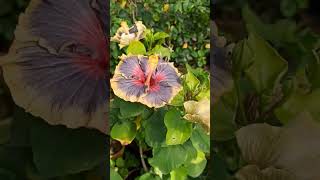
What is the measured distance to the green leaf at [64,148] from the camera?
142cm

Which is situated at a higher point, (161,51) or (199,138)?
(161,51)

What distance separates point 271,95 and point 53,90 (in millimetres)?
590

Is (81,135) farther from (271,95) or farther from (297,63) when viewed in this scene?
(297,63)

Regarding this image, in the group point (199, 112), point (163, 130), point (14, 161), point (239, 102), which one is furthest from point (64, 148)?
point (239, 102)

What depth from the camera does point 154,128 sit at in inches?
54.7

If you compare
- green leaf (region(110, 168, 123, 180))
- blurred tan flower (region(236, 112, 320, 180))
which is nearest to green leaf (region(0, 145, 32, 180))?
green leaf (region(110, 168, 123, 180))

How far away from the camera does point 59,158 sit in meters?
1.42

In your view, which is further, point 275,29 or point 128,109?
point 275,29

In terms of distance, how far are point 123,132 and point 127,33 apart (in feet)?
0.83

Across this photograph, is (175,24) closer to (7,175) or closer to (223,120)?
(223,120)

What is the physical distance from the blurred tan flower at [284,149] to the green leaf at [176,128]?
0.15 metres

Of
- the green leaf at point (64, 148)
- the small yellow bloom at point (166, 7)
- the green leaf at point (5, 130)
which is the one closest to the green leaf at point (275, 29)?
the small yellow bloom at point (166, 7)

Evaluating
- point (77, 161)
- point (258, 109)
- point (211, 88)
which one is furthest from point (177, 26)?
point (77, 161)

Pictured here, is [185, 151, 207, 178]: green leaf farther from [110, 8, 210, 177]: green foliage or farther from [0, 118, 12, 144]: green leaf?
→ [0, 118, 12, 144]: green leaf
